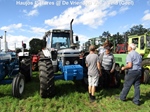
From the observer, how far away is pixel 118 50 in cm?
1970

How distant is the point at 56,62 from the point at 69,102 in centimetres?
181

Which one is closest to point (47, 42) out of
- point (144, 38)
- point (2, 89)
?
point (2, 89)

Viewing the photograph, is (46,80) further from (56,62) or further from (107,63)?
(107,63)

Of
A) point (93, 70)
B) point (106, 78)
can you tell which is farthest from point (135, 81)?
point (106, 78)

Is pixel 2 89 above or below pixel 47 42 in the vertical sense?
below

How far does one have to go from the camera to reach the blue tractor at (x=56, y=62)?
5.49 m

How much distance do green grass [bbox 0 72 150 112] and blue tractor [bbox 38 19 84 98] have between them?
41 centimetres

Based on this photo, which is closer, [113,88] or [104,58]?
[104,58]

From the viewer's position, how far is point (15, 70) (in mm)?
7371

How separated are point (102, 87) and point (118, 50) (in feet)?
43.7

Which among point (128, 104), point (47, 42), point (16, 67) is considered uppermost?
point (47, 42)

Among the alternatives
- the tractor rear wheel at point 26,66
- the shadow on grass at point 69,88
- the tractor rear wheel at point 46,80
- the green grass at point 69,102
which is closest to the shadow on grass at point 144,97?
the green grass at point 69,102

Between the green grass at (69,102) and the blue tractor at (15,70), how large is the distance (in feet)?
1.14

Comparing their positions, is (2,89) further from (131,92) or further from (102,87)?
(131,92)
